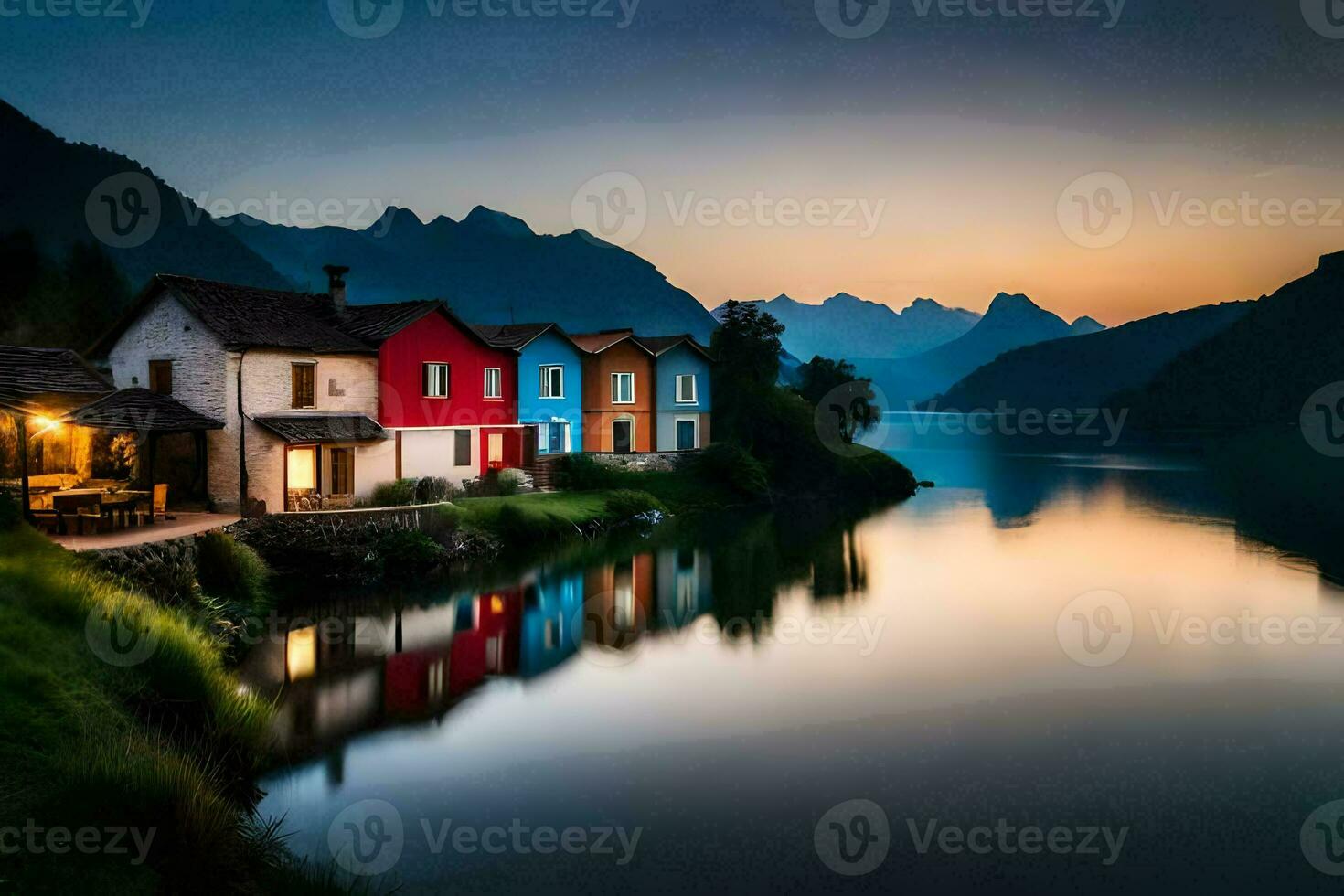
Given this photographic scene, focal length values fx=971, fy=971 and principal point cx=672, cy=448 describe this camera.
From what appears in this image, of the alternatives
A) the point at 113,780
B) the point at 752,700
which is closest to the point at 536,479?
the point at 752,700

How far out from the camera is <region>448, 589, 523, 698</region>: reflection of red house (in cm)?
1956

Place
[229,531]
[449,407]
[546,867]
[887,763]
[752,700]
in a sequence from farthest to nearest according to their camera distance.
Answer: [449,407], [229,531], [752,700], [887,763], [546,867]

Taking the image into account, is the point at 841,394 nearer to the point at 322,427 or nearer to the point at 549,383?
the point at 549,383

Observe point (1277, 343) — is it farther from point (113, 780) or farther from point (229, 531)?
point (113, 780)

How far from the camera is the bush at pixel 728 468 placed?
5438 centimetres

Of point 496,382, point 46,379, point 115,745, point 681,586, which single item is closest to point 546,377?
point 496,382

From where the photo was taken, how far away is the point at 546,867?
11.2 m

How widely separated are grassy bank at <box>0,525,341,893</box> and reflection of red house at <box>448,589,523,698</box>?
16.0 feet

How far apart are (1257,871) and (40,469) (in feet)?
97.2

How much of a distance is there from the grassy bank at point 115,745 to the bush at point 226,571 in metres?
6.29

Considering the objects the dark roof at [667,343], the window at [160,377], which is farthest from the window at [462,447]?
the dark roof at [667,343]

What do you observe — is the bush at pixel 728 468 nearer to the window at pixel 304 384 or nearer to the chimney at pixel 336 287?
the chimney at pixel 336 287

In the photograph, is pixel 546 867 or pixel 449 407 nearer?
pixel 546 867

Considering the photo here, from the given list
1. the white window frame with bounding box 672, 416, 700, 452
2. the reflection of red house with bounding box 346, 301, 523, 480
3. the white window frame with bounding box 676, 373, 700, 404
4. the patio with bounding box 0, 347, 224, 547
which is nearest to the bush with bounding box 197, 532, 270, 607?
the patio with bounding box 0, 347, 224, 547
